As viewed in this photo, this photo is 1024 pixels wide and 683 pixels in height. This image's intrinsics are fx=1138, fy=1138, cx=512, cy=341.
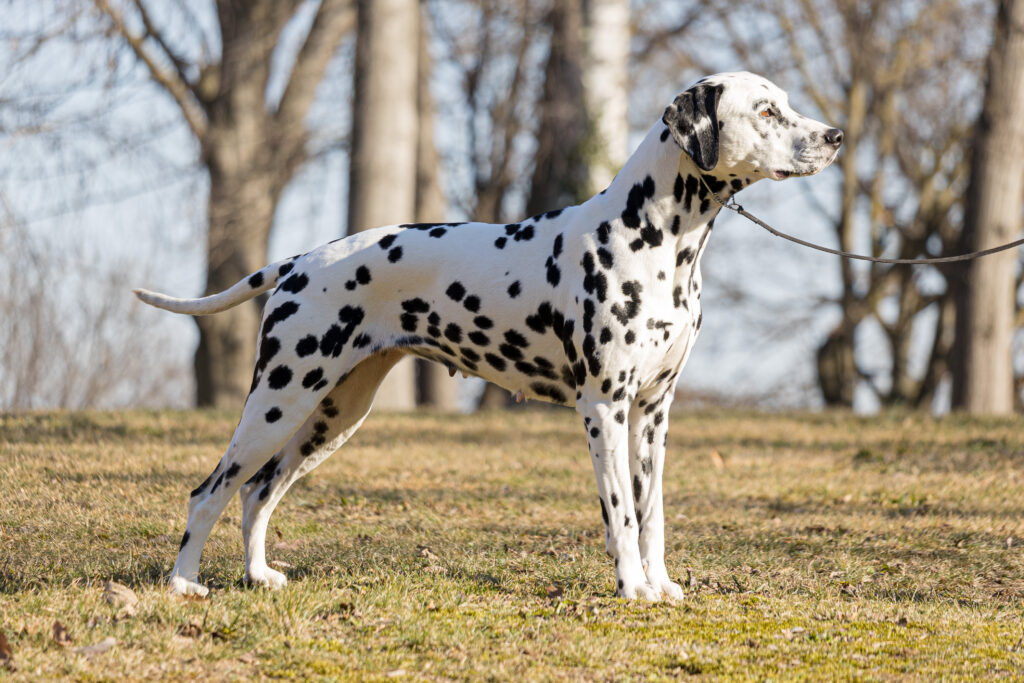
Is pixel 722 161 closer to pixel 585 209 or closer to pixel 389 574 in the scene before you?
pixel 585 209

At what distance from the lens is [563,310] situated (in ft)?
17.6

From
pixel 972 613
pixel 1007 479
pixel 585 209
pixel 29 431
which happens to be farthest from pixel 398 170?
pixel 972 613

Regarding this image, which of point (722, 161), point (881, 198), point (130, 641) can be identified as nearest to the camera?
point (130, 641)

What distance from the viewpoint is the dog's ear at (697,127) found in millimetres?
5156

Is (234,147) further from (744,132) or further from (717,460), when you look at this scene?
(744,132)

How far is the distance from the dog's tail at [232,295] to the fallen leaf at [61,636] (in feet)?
6.29

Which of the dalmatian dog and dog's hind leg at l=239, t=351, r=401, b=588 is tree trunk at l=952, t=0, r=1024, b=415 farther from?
dog's hind leg at l=239, t=351, r=401, b=588

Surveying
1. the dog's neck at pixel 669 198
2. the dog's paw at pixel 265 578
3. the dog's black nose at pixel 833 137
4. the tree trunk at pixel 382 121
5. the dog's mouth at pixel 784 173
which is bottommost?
the dog's paw at pixel 265 578

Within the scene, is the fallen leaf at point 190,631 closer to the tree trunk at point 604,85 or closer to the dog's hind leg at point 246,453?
the dog's hind leg at point 246,453

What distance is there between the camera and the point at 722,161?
5.24 meters

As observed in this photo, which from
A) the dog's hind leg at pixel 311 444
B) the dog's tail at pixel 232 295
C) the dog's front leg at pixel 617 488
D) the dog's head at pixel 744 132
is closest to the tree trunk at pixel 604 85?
the dog's hind leg at pixel 311 444

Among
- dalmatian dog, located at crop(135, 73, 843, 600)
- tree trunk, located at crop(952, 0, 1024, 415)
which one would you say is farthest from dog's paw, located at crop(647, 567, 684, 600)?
tree trunk, located at crop(952, 0, 1024, 415)

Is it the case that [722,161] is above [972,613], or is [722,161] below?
above

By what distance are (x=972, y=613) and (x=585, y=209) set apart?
261 centimetres
